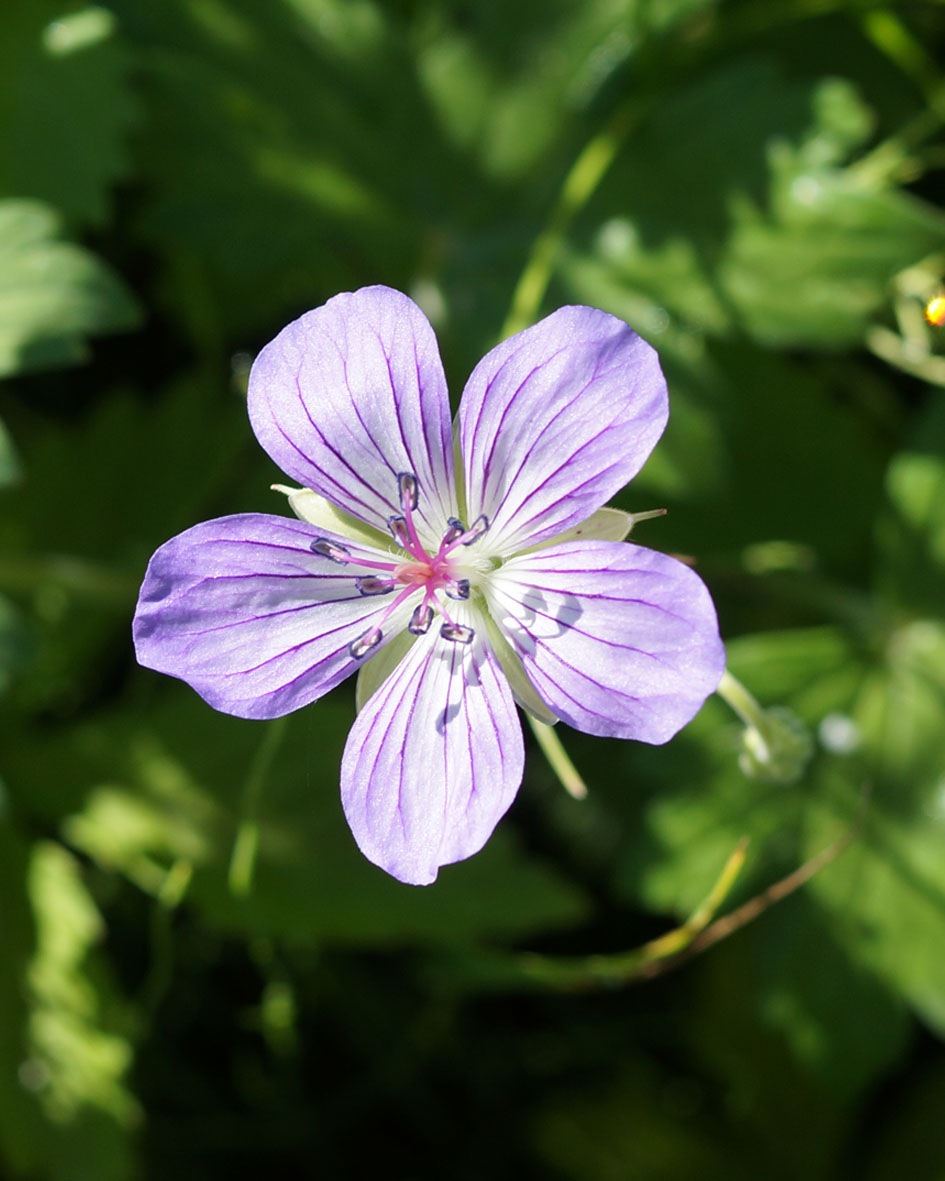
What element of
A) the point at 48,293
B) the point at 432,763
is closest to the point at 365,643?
the point at 432,763

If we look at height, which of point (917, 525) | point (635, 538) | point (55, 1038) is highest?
point (917, 525)

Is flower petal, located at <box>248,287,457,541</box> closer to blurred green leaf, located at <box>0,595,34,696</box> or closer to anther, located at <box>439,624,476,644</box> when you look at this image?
anther, located at <box>439,624,476,644</box>

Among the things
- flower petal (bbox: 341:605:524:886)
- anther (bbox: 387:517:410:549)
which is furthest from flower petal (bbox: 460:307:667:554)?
flower petal (bbox: 341:605:524:886)

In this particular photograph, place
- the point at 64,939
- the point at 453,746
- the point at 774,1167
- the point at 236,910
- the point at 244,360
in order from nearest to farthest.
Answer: the point at 453,746
the point at 244,360
the point at 236,910
the point at 64,939
the point at 774,1167

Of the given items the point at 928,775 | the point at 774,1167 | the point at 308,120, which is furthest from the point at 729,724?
the point at 308,120

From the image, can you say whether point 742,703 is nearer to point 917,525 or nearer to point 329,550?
point 329,550

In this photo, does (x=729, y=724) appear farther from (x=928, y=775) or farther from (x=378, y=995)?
(x=378, y=995)
